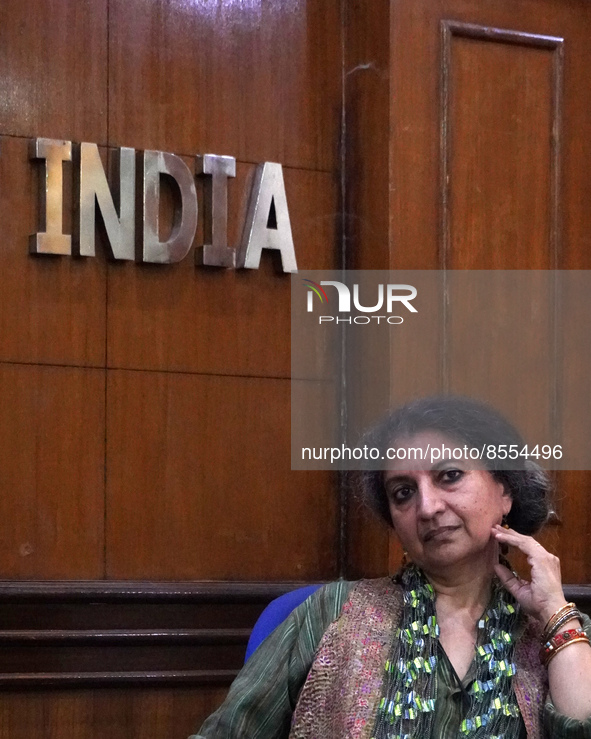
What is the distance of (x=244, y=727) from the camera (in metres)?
2.09

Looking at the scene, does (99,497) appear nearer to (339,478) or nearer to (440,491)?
(339,478)

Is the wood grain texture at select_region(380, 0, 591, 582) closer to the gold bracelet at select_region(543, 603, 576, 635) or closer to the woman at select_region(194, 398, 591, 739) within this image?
the woman at select_region(194, 398, 591, 739)

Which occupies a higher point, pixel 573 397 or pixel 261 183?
pixel 261 183

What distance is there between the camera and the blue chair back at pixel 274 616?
2.29 meters

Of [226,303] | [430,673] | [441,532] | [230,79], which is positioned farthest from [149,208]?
[430,673]

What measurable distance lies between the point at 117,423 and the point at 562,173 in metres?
1.40

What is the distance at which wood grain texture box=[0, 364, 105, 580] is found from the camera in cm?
284

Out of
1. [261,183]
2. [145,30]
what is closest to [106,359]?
[261,183]

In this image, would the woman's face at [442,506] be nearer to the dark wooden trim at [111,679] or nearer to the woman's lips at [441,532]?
the woman's lips at [441,532]

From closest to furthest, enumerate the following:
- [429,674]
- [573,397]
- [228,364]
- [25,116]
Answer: [429,674] → [25,116] → [228,364] → [573,397]

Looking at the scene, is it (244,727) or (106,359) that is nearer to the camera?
(244,727)

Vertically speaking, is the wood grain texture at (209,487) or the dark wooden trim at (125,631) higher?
the wood grain texture at (209,487)

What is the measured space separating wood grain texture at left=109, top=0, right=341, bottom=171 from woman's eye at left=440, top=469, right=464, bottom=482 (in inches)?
50.9

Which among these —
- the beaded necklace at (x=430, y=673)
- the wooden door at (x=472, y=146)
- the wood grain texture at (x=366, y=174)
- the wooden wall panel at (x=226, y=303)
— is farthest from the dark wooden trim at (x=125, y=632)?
the beaded necklace at (x=430, y=673)
